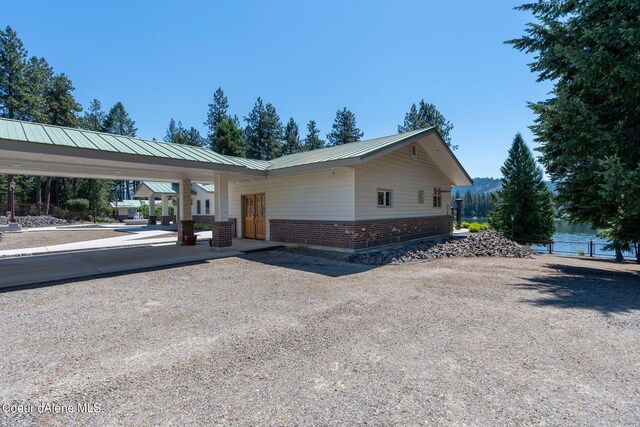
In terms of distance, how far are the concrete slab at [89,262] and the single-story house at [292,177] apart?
43.7 inches

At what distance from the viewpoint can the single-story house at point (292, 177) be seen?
7938mm

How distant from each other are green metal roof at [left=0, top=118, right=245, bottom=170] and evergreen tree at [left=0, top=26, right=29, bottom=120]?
35481mm

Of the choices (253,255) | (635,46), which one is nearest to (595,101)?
(635,46)

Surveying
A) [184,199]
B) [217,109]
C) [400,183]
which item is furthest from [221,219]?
[217,109]

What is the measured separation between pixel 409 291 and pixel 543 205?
25005mm

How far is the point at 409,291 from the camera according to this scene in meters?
6.14

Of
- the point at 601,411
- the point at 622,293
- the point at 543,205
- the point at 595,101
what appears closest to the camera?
the point at 601,411

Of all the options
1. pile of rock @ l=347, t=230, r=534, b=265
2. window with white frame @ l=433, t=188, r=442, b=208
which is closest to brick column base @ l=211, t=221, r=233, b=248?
pile of rock @ l=347, t=230, r=534, b=265

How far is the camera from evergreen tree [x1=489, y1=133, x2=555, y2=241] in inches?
973

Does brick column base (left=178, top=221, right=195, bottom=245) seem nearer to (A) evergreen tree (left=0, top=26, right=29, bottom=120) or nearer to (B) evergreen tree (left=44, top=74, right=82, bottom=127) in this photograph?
(A) evergreen tree (left=0, top=26, right=29, bottom=120)

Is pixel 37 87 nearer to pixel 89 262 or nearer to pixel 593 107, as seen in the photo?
pixel 89 262

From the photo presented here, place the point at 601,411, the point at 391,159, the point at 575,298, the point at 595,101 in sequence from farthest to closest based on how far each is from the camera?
the point at 391,159 < the point at 595,101 < the point at 575,298 < the point at 601,411

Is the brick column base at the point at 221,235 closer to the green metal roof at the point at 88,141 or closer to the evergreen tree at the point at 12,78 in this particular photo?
the green metal roof at the point at 88,141

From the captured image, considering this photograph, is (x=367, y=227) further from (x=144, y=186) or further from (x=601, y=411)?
(x=144, y=186)
